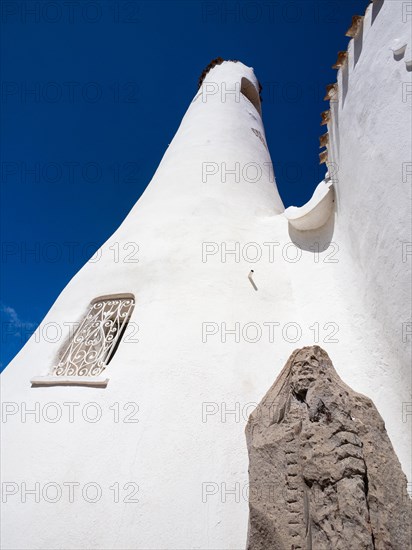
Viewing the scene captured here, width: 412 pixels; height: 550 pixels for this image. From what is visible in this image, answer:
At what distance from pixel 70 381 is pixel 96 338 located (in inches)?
28.0

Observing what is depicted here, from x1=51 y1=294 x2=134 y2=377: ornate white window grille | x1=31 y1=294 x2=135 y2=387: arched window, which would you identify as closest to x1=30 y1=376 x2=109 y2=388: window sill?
x1=31 y1=294 x2=135 y2=387: arched window

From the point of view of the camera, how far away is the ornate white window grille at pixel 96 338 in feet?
11.8

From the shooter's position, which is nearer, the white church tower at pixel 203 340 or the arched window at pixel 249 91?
the white church tower at pixel 203 340

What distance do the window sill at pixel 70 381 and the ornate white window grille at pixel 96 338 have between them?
19cm

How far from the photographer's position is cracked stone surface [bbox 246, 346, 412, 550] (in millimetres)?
1685

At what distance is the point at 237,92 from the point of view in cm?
898

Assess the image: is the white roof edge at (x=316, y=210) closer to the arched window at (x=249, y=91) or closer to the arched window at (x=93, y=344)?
the arched window at (x=93, y=344)

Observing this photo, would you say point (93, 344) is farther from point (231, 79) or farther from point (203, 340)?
point (231, 79)

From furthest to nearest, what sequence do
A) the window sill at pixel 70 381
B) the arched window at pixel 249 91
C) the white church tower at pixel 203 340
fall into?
the arched window at pixel 249 91 → the window sill at pixel 70 381 → the white church tower at pixel 203 340

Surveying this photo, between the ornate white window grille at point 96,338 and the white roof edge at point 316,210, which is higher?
the white roof edge at point 316,210

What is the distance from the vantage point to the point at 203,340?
3.50m

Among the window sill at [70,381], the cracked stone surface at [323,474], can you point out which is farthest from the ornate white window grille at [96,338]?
the cracked stone surface at [323,474]

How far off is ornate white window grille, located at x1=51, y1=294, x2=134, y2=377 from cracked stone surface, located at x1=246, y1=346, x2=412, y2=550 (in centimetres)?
193

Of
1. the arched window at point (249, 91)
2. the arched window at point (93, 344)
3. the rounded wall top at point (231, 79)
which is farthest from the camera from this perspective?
the arched window at point (249, 91)
